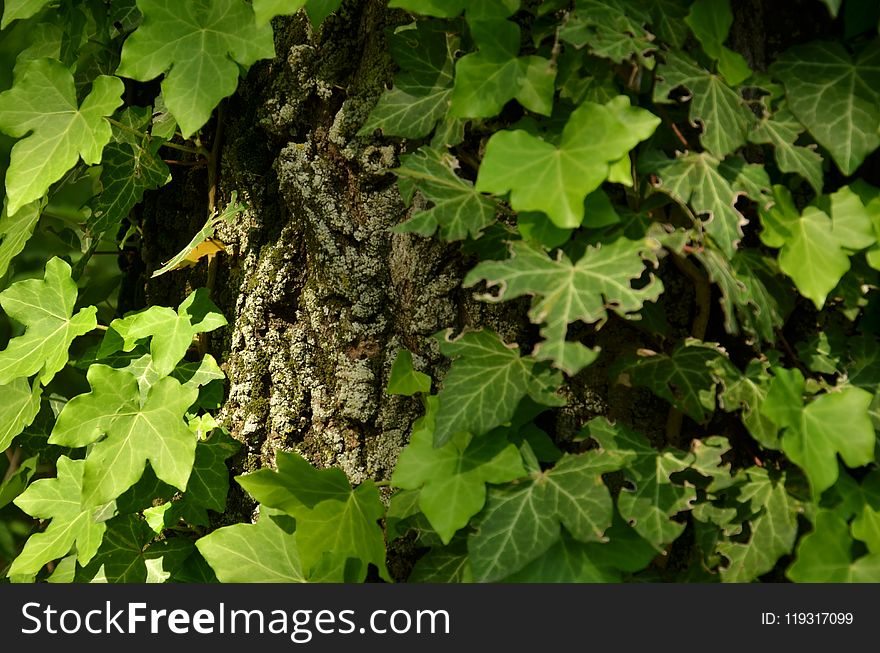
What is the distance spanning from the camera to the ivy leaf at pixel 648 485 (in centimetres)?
91

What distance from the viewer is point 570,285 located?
855 mm

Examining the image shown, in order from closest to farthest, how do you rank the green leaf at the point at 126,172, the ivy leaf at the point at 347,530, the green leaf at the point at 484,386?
the green leaf at the point at 484,386 < the ivy leaf at the point at 347,530 < the green leaf at the point at 126,172

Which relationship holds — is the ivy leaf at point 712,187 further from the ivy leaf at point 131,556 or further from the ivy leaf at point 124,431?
the ivy leaf at point 131,556

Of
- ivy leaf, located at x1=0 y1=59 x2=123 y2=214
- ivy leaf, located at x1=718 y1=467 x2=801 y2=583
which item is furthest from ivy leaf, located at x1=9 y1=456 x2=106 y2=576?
ivy leaf, located at x1=718 y1=467 x2=801 y2=583

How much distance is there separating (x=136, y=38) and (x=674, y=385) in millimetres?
821

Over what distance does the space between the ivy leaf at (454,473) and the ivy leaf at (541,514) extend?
0.07 feet

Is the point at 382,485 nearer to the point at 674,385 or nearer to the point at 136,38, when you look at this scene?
the point at 674,385

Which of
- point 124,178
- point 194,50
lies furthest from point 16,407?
point 194,50

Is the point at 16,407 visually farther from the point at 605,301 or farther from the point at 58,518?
the point at 605,301

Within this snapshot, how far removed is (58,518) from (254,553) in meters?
0.34

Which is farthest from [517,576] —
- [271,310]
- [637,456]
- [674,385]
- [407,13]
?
[407,13]

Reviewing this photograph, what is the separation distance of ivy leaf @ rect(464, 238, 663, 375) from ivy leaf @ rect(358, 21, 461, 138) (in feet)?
0.76

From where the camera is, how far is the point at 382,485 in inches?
43.3

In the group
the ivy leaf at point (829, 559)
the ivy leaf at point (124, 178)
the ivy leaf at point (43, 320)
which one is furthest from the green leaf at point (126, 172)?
the ivy leaf at point (829, 559)
